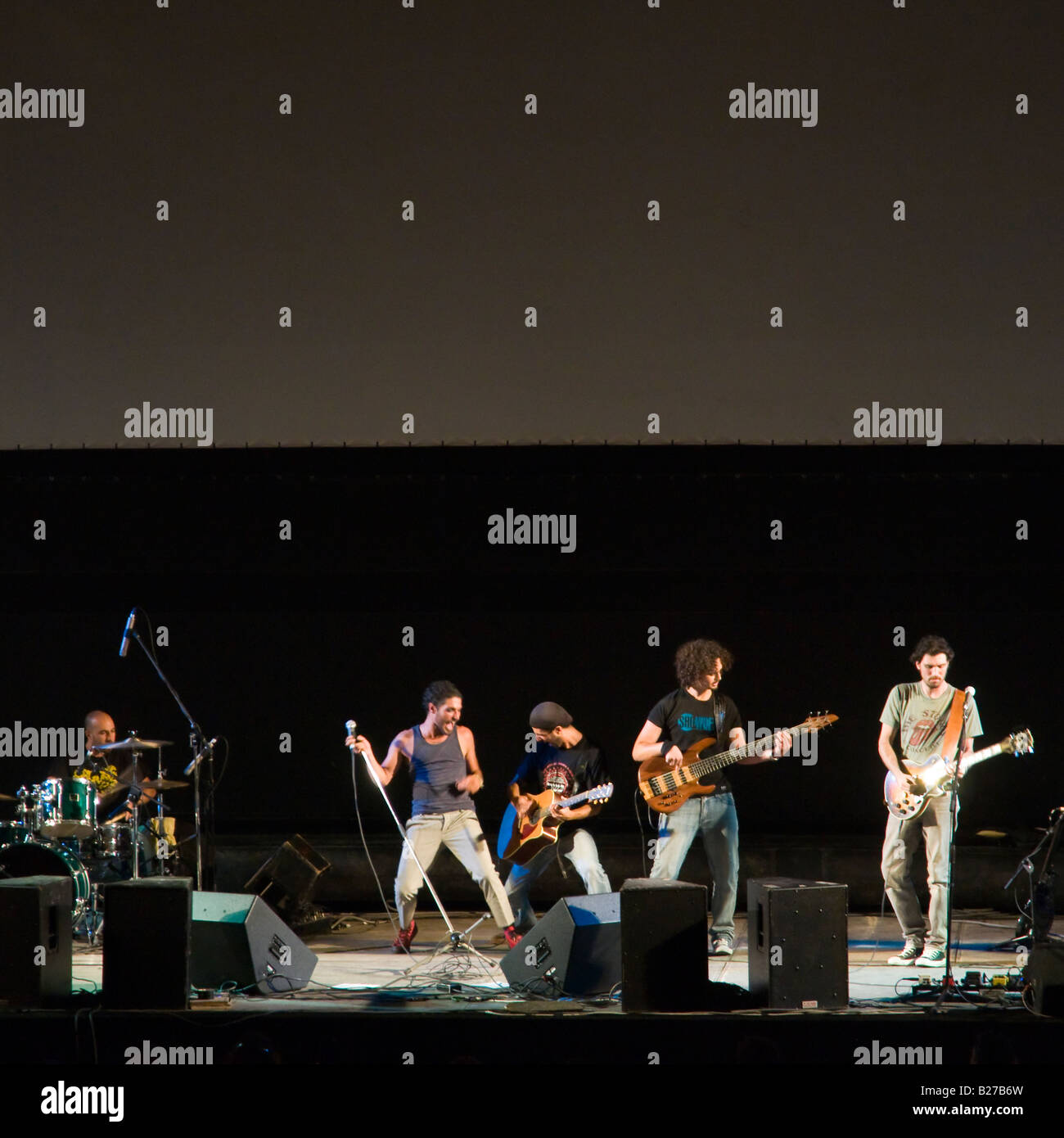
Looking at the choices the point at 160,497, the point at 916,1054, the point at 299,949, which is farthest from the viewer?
the point at 160,497

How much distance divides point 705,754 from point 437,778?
5.73ft

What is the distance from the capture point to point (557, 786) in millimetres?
8664

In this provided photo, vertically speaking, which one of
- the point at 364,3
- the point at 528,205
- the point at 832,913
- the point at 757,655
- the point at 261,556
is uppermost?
the point at 364,3

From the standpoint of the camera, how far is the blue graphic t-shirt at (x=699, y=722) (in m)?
8.27

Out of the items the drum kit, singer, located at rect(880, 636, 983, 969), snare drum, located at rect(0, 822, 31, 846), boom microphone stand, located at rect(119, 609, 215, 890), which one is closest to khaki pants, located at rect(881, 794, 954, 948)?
singer, located at rect(880, 636, 983, 969)

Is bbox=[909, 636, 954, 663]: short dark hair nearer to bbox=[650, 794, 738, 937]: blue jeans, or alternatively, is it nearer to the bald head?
bbox=[650, 794, 738, 937]: blue jeans

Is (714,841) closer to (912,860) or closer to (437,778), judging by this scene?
(912,860)

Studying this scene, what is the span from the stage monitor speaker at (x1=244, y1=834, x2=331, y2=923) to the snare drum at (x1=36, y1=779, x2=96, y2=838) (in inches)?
47.2

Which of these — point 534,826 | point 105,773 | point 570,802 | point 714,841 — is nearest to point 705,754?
point 714,841

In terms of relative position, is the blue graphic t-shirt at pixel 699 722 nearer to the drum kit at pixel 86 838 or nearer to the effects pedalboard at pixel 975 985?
the effects pedalboard at pixel 975 985

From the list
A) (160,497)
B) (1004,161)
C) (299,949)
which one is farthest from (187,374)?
(1004,161)

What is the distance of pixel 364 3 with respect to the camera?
33.2 feet
